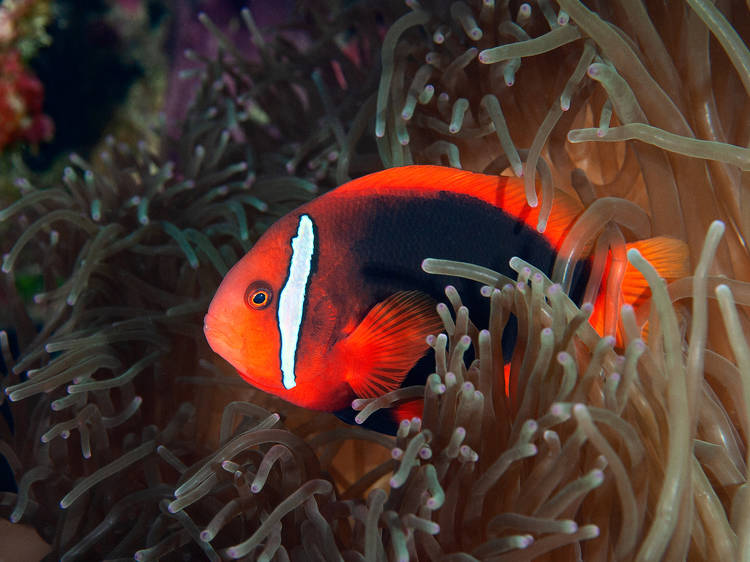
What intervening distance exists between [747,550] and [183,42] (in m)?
2.72

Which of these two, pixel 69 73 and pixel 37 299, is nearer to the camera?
pixel 37 299

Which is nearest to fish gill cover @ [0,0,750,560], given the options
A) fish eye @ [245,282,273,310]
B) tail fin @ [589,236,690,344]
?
tail fin @ [589,236,690,344]

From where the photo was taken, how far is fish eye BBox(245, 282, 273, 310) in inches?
37.8

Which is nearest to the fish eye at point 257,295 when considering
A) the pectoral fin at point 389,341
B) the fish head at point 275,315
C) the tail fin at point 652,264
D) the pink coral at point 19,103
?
the fish head at point 275,315

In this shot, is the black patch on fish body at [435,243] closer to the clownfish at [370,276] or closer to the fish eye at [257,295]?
the clownfish at [370,276]

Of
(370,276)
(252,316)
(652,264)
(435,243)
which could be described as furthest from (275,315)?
(652,264)

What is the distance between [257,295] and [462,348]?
32 centimetres

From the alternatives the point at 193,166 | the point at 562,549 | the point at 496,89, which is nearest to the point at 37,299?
the point at 193,166

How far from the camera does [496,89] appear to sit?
122 cm

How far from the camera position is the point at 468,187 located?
1.01m

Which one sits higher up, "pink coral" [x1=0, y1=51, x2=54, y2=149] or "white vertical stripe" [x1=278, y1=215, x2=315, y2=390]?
"pink coral" [x1=0, y1=51, x2=54, y2=149]

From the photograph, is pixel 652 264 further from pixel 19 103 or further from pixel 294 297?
pixel 19 103

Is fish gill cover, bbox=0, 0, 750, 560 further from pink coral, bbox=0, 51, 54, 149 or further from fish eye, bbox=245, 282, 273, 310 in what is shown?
pink coral, bbox=0, 51, 54, 149

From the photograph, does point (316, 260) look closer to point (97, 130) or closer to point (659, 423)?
point (659, 423)
